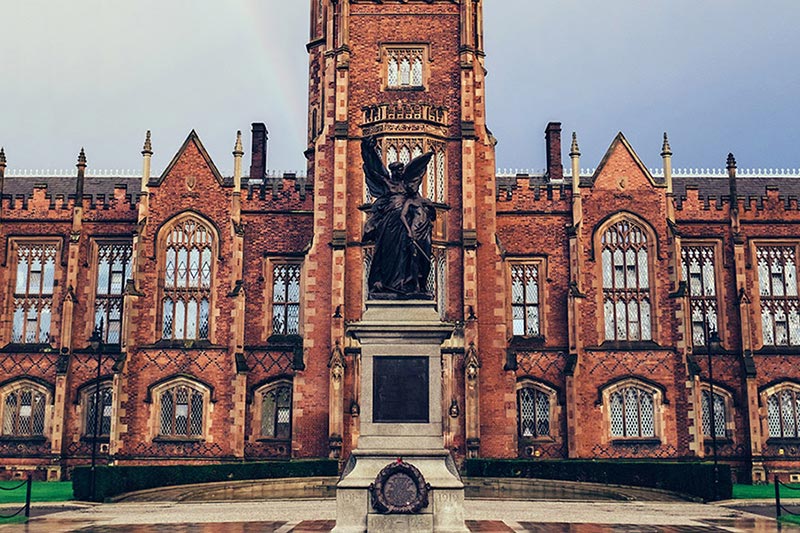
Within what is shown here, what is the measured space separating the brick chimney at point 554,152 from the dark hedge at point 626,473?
18.2m

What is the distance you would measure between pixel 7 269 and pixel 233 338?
11.7m

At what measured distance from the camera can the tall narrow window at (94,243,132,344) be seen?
136ft

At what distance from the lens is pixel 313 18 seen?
153ft

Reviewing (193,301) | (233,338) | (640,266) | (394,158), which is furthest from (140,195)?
(640,266)

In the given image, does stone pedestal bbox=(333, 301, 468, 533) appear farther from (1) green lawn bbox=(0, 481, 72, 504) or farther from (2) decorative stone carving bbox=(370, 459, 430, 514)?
(1) green lawn bbox=(0, 481, 72, 504)

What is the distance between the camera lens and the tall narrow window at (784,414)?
40469 millimetres

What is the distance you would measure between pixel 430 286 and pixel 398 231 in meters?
20.4

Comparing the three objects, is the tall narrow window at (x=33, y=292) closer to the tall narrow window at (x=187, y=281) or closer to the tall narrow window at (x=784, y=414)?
the tall narrow window at (x=187, y=281)

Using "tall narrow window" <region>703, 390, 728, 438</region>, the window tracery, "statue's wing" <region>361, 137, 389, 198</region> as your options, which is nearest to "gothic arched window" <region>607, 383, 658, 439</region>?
the window tracery

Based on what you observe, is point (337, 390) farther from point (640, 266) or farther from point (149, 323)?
point (640, 266)

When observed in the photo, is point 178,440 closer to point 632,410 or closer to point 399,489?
point 632,410

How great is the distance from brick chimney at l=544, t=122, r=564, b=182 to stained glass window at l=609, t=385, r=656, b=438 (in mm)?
12475

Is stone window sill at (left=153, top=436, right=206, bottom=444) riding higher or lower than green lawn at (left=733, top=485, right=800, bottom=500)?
higher

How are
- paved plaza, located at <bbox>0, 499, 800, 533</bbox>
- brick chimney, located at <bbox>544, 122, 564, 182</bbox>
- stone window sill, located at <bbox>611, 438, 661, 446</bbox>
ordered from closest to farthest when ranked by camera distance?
paved plaza, located at <bbox>0, 499, 800, 533</bbox>
stone window sill, located at <bbox>611, 438, 661, 446</bbox>
brick chimney, located at <bbox>544, 122, 564, 182</bbox>
